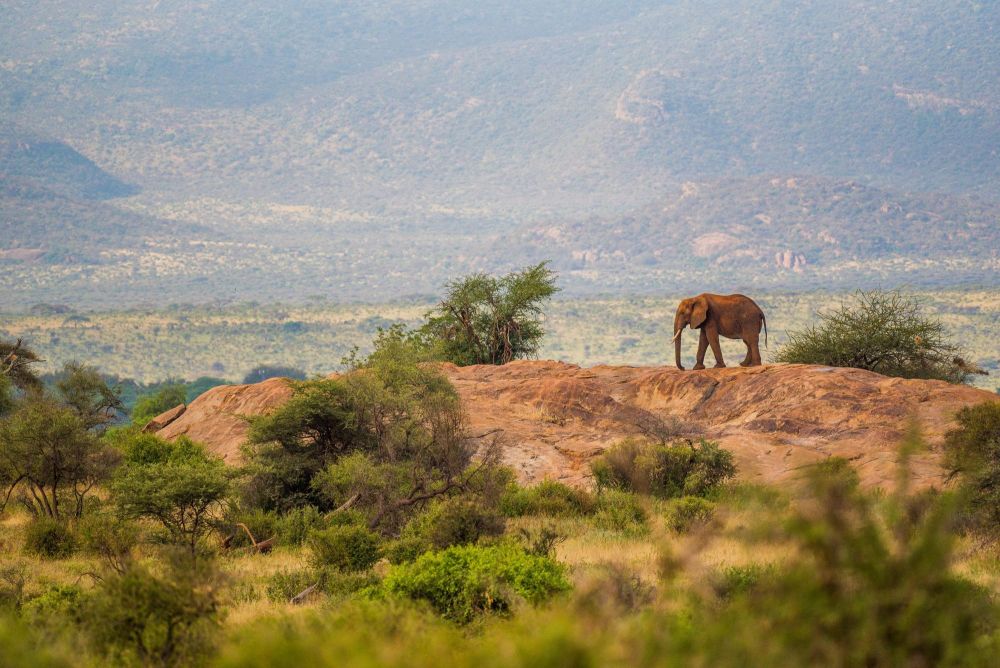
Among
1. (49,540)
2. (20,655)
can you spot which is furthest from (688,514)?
(20,655)

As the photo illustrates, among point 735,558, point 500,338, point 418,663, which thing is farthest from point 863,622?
point 500,338

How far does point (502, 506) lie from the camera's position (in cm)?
2073

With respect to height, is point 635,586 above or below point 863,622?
below

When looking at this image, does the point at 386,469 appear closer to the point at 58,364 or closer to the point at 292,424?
the point at 292,424

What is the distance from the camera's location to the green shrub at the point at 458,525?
16.1 meters

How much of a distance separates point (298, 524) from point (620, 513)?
5561 millimetres

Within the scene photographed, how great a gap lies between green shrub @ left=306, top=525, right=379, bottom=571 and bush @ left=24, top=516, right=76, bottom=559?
16.4ft

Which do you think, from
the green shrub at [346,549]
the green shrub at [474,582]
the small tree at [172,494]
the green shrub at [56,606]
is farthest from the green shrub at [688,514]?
the green shrub at [56,606]

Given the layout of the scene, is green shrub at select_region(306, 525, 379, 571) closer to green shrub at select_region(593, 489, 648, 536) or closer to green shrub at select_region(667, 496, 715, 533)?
green shrub at select_region(593, 489, 648, 536)

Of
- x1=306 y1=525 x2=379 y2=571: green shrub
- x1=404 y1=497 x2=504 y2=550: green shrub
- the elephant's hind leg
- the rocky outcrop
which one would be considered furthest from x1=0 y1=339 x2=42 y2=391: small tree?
x1=404 y1=497 x2=504 y2=550: green shrub

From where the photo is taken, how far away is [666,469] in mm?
23062

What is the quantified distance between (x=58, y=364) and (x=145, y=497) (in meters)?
119

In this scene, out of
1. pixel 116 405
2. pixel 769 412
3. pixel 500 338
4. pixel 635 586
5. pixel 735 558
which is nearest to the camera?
pixel 635 586

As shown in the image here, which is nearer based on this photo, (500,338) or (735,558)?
(735,558)
